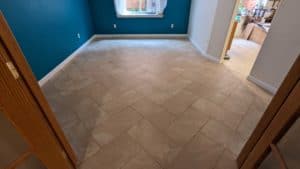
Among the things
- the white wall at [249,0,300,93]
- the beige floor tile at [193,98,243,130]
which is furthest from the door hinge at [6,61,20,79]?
the white wall at [249,0,300,93]

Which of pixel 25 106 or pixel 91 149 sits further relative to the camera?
pixel 91 149

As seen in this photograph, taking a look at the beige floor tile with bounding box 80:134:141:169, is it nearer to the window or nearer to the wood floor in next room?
the wood floor in next room

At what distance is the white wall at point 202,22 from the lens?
3314mm

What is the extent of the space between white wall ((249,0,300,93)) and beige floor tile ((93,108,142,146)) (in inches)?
83.2

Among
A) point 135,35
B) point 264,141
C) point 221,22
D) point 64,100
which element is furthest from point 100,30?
point 264,141

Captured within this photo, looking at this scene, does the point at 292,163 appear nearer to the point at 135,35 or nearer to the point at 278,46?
the point at 278,46

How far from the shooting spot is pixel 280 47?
232 centimetres

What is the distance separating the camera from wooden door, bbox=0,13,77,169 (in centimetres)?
82

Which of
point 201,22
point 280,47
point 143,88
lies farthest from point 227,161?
point 201,22

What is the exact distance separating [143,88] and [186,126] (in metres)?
0.97

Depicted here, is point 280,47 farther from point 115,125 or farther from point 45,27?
point 45,27

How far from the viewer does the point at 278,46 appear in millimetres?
2342

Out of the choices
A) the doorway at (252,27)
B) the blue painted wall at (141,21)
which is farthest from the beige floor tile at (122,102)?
the blue painted wall at (141,21)

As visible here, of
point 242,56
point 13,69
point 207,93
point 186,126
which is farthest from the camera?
point 242,56
